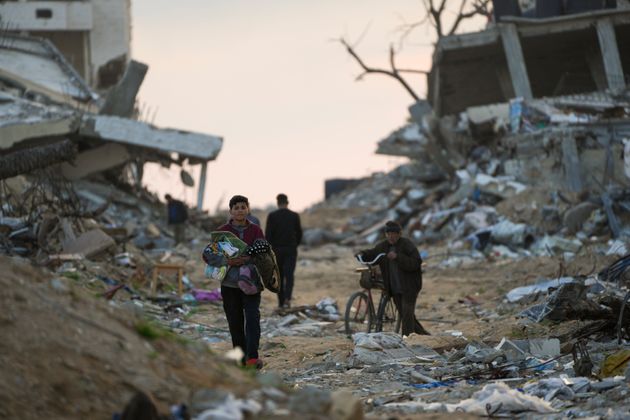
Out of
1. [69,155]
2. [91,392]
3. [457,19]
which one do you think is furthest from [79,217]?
[457,19]

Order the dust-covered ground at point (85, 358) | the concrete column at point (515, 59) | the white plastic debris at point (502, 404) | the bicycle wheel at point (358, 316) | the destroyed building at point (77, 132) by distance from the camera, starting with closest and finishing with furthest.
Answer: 1. the dust-covered ground at point (85, 358)
2. the white plastic debris at point (502, 404)
3. the bicycle wheel at point (358, 316)
4. the destroyed building at point (77, 132)
5. the concrete column at point (515, 59)

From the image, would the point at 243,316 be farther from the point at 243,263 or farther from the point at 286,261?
the point at 286,261

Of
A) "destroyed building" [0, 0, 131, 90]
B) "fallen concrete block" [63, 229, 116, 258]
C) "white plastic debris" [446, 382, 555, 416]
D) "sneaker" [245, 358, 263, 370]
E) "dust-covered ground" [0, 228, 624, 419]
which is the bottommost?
"fallen concrete block" [63, 229, 116, 258]

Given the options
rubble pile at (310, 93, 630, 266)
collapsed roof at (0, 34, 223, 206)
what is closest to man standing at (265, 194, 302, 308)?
rubble pile at (310, 93, 630, 266)

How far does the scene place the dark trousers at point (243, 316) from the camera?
918 cm

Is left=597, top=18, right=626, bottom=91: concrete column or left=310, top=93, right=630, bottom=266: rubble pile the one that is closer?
left=310, top=93, right=630, bottom=266: rubble pile

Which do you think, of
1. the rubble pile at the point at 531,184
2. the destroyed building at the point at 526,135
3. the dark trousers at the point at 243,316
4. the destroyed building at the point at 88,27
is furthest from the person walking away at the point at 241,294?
the destroyed building at the point at 88,27

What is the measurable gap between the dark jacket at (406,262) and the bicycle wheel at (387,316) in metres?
0.36

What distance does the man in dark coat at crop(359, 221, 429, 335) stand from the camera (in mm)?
11570

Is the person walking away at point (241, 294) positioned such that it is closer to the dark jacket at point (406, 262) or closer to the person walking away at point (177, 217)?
the dark jacket at point (406, 262)

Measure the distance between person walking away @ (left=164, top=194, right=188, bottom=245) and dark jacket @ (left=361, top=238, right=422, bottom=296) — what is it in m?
16.3

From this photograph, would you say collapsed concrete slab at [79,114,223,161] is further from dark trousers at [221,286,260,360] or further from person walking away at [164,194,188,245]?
dark trousers at [221,286,260,360]

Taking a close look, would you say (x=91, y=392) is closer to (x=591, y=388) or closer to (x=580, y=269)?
(x=591, y=388)

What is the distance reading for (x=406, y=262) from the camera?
11523 millimetres
